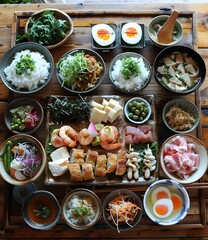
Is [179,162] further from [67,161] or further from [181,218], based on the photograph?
[67,161]

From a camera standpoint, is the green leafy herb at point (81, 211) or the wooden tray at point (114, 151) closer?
the green leafy herb at point (81, 211)

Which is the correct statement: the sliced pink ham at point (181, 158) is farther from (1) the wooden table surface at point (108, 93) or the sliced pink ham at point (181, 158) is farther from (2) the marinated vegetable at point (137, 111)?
(2) the marinated vegetable at point (137, 111)

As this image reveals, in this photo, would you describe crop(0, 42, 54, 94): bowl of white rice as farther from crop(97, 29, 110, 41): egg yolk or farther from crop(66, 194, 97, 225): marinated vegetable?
crop(66, 194, 97, 225): marinated vegetable

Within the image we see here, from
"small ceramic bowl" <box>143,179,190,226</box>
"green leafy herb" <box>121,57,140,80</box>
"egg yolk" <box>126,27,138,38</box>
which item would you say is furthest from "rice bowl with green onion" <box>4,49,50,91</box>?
"small ceramic bowl" <box>143,179,190,226</box>

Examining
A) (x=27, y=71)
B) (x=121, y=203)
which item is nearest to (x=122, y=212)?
(x=121, y=203)

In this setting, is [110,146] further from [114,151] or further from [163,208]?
[163,208]

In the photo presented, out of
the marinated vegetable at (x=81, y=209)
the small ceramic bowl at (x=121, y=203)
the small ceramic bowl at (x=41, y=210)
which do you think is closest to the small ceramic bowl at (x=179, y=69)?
the small ceramic bowl at (x=121, y=203)

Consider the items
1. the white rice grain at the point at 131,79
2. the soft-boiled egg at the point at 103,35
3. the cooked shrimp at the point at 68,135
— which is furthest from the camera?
the soft-boiled egg at the point at 103,35
